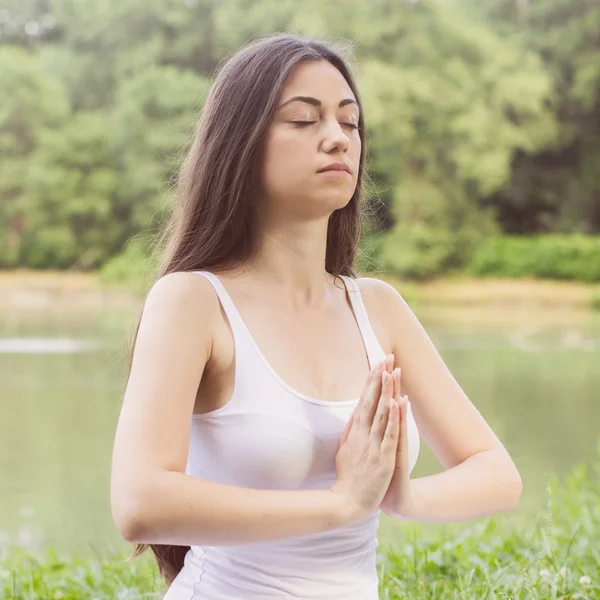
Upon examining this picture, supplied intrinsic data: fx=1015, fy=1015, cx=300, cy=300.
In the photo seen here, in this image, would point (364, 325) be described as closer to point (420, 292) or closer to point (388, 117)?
point (388, 117)

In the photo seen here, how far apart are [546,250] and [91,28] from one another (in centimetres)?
1390

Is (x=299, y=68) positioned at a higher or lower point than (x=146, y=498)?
higher

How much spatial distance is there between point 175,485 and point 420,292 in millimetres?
22795

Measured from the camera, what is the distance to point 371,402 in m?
1.26

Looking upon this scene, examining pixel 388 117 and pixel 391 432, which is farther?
pixel 388 117

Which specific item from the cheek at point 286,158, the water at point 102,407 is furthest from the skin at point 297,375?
the water at point 102,407

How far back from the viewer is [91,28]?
27766 mm

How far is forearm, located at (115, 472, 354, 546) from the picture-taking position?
1184 mm

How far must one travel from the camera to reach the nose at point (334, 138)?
135cm

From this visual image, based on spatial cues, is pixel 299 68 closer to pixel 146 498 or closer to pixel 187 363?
pixel 187 363

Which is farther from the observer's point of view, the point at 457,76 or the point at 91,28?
the point at 91,28

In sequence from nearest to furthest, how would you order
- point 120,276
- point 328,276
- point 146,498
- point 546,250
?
point 146,498
point 328,276
point 546,250
point 120,276

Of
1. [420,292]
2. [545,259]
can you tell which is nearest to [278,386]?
[545,259]

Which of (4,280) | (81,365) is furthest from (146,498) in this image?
(4,280)
